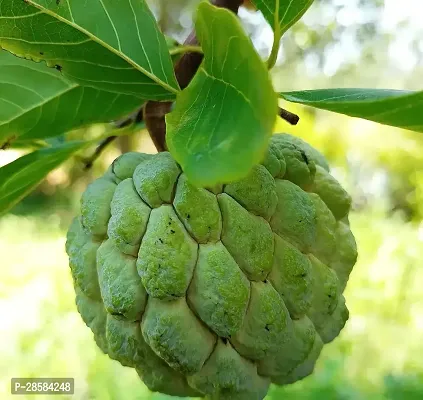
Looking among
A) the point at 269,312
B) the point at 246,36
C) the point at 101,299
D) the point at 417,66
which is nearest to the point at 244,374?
the point at 269,312

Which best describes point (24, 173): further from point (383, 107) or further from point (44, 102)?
point (383, 107)

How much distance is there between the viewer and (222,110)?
1.77 feet

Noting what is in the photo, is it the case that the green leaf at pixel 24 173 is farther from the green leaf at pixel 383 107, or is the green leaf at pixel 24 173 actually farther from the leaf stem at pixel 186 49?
the green leaf at pixel 383 107

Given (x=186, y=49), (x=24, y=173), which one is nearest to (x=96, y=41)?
(x=186, y=49)

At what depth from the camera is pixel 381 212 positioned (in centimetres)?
738

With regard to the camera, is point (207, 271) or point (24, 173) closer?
point (207, 271)

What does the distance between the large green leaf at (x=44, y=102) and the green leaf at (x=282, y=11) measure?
32cm

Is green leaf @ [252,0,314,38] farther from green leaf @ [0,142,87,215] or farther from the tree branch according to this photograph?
green leaf @ [0,142,87,215]

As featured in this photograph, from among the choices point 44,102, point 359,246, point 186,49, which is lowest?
point 359,246

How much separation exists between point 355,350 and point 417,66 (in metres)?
8.27

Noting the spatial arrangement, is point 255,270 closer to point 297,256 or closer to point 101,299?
point 297,256

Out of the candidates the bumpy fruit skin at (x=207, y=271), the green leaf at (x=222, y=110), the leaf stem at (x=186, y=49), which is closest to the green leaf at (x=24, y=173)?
the bumpy fruit skin at (x=207, y=271)

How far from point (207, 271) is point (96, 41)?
34cm

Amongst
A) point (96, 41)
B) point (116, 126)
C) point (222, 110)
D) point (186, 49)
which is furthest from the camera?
point (116, 126)
